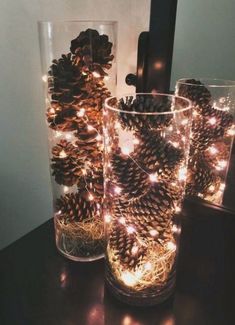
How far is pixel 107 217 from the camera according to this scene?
1.69 feet

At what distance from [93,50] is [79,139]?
0.45 feet

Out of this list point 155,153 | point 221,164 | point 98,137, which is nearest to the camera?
point 155,153

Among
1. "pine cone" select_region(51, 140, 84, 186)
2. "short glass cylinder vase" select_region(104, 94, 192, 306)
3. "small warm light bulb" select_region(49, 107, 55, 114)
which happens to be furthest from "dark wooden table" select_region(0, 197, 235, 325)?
"small warm light bulb" select_region(49, 107, 55, 114)

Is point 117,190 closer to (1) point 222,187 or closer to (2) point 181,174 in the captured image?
(2) point 181,174

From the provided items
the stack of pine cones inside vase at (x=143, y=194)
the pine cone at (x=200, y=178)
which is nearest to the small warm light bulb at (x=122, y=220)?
the stack of pine cones inside vase at (x=143, y=194)

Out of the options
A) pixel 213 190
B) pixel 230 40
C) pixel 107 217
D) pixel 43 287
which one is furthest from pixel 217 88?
pixel 43 287

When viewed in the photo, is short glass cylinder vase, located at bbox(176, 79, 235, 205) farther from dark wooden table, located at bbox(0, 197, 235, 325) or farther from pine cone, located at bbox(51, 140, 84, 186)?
pine cone, located at bbox(51, 140, 84, 186)

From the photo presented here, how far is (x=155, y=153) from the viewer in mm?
437

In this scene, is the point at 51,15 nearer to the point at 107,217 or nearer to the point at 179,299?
the point at 107,217

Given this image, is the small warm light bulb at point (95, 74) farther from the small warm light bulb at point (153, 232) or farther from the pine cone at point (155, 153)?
the small warm light bulb at point (153, 232)

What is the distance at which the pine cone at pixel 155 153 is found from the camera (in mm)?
436

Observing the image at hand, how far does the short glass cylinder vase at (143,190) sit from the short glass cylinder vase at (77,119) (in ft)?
0.20

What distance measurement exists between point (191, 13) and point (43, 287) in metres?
0.52

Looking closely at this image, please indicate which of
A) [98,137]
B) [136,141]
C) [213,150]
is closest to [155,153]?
[136,141]
